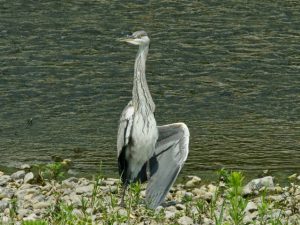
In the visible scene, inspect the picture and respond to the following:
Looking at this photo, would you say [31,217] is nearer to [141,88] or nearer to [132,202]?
[132,202]

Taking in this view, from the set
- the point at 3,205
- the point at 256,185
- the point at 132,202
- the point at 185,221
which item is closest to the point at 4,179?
the point at 3,205

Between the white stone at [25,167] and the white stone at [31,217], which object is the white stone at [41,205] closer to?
the white stone at [31,217]

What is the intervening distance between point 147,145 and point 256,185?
1220mm

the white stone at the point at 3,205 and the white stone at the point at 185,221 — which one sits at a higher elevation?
the white stone at the point at 185,221

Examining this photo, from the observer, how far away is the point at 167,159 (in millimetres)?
10234

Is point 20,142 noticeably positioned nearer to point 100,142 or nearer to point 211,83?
point 100,142

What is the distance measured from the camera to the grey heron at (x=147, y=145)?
10039mm

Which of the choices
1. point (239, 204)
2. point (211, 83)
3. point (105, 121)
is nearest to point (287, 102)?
point (211, 83)

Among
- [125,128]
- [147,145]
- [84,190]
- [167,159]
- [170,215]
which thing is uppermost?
[125,128]

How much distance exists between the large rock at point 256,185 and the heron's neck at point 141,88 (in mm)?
1245

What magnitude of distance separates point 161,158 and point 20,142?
8.81ft

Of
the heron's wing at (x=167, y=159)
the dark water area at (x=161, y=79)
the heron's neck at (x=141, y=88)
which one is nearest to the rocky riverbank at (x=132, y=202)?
the heron's wing at (x=167, y=159)

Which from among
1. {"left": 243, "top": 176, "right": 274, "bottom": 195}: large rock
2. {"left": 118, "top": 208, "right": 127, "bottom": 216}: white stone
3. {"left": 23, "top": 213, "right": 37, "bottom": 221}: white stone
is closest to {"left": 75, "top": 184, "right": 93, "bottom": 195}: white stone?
{"left": 118, "top": 208, "right": 127, "bottom": 216}: white stone

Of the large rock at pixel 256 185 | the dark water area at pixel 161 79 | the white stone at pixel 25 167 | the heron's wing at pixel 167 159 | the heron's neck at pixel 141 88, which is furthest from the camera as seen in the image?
the dark water area at pixel 161 79
